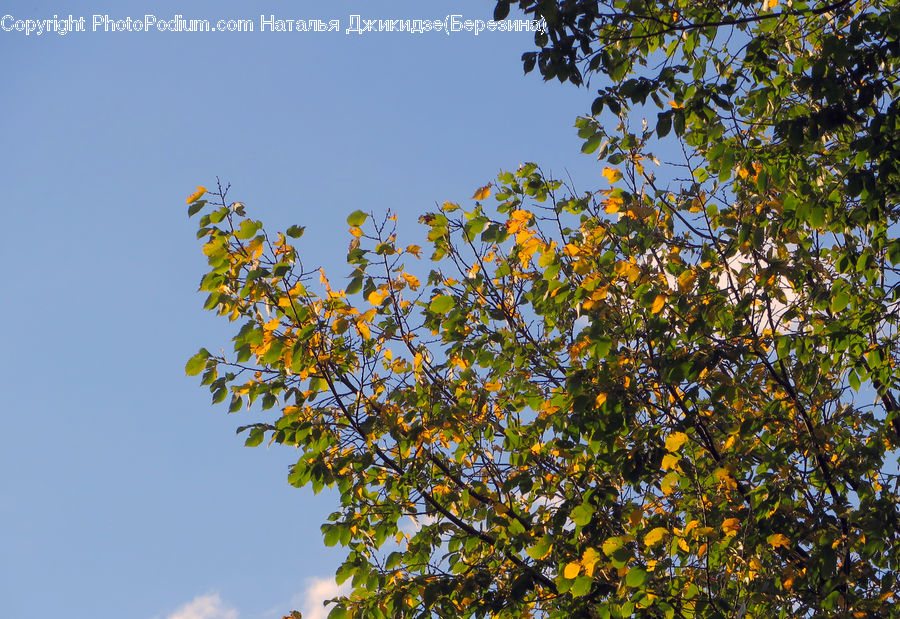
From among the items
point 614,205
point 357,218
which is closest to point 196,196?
point 357,218

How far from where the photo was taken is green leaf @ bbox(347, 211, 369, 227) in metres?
5.58

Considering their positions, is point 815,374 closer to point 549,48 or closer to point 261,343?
point 549,48

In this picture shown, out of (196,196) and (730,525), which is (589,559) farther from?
(196,196)

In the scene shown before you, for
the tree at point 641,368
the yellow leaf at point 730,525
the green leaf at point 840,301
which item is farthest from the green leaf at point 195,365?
the green leaf at point 840,301

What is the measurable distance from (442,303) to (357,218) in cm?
82

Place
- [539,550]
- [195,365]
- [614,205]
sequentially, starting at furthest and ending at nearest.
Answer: [614,205]
[195,365]
[539,550]

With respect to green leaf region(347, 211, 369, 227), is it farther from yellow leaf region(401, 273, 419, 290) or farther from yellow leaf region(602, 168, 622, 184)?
yellow leaf region(602, 168, 622, 184)

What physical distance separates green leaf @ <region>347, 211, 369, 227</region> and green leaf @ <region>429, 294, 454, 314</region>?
0.73 metres

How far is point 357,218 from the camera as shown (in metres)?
5.60

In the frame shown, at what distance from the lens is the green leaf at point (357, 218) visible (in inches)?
220

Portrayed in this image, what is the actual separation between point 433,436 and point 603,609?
1.68 metres

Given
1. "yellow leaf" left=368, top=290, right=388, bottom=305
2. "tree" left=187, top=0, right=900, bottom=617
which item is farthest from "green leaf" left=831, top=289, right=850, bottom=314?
"yellow leaf" left=368, top=290, right=388, bottom=305

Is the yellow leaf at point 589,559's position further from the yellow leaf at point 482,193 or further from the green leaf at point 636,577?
the yellow leaf at point 482,193

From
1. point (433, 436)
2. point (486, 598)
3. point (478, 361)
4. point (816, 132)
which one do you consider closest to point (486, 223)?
point (478, 361)
